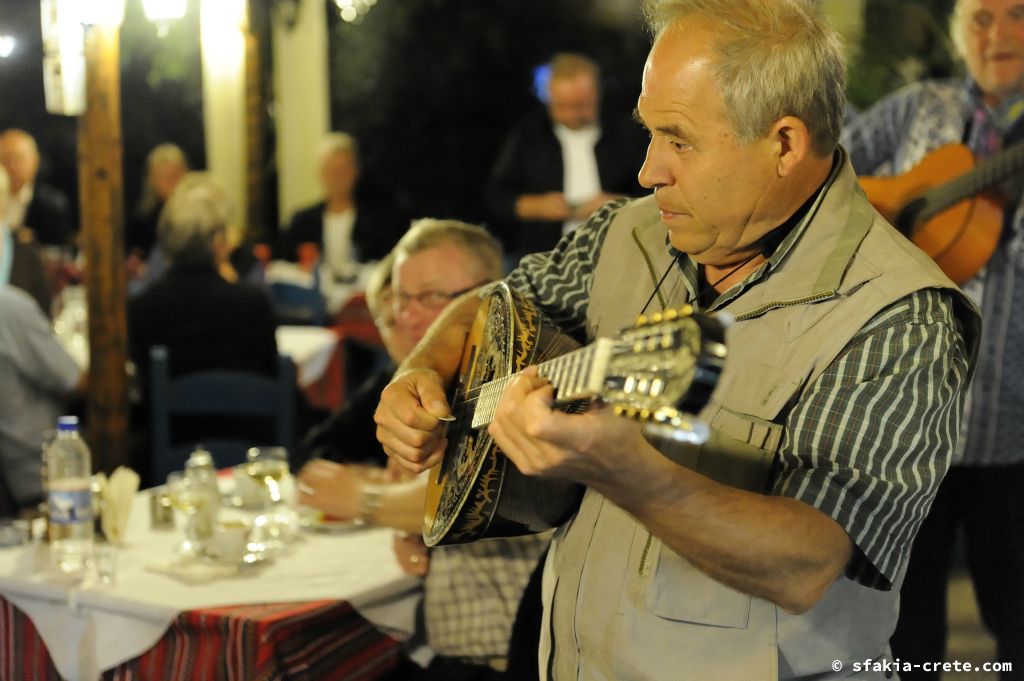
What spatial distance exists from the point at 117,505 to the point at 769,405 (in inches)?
59.6

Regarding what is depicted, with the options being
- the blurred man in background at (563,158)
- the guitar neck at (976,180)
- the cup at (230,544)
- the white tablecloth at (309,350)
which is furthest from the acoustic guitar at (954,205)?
the blurred man in background at (563,158)

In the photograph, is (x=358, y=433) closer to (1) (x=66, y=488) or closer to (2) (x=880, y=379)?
(1) (x=66, y=488)

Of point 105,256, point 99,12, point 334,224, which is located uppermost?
point 99,12

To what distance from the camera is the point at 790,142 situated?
148 centimetres

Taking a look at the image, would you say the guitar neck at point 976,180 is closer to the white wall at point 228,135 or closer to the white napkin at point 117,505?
the white napkin at point 117,505

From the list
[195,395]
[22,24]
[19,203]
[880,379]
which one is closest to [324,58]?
[22,24]

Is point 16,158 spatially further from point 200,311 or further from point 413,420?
point 413,420

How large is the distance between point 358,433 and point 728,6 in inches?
67.9

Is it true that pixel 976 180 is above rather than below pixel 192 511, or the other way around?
above

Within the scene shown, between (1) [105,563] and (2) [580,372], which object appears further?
(1) [105,563]

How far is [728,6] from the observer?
1.49 m

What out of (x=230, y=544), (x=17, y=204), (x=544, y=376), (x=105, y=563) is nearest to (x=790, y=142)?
(x=544, y=376)

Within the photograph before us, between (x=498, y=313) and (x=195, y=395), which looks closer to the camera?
(x=498, y=313)

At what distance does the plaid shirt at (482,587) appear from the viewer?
7.30ft
